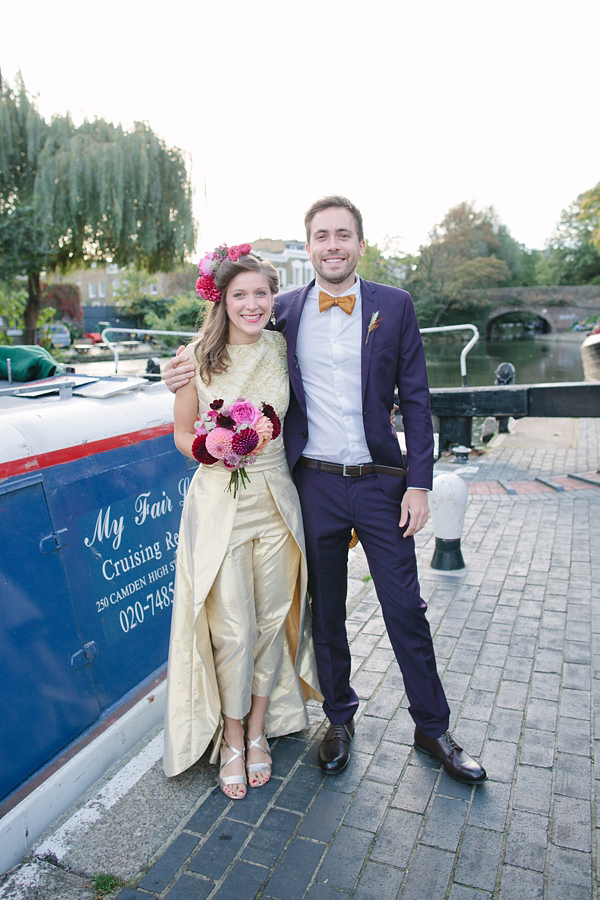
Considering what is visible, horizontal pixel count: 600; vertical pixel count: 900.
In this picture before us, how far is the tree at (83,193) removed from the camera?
57.8ft

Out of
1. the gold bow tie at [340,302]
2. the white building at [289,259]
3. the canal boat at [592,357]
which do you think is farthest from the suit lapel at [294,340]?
the white building at [289,259]

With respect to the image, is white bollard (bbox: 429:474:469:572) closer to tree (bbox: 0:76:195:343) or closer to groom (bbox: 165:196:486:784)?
groom (bbox: 165:196:486:784)

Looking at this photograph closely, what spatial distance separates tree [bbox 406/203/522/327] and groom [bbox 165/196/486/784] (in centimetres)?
4281

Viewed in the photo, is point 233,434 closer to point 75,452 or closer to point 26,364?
point 75,452

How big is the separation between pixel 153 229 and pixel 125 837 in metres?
18.7

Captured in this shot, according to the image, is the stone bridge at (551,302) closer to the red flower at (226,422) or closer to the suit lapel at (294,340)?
the suit lapel at (294,340)

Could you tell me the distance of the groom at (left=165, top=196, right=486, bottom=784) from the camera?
2.52 meters

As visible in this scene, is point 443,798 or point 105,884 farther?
point 443,798

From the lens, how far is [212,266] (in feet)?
8.18

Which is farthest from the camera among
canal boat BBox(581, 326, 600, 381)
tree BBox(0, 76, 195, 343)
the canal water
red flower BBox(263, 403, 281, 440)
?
the canal water

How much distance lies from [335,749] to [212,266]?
2084 mm

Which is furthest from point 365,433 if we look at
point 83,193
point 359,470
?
point 83,193

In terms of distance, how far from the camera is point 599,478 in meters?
7.52

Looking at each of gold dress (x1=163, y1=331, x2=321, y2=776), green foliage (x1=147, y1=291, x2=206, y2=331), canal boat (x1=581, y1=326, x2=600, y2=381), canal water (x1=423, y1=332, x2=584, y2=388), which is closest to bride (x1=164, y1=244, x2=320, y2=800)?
gold dress (x1=163, y1=331, x2=321, y2=776)
